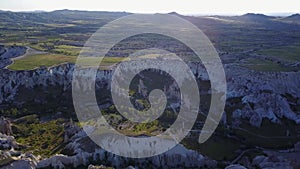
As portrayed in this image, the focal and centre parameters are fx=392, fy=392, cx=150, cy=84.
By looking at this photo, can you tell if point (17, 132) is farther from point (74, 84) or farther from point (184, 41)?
point (184, 41)

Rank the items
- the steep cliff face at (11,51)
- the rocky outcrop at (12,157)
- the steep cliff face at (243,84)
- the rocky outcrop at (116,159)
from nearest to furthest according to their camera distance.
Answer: the rocky outcrop at (12,157) < the rocky outcrop at (116,159) < the steep cliff face at (243,84) < the steep cliff face at (11,51)

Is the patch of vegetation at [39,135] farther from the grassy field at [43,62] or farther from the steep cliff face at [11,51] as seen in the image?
the steep cliff face at [11,51]

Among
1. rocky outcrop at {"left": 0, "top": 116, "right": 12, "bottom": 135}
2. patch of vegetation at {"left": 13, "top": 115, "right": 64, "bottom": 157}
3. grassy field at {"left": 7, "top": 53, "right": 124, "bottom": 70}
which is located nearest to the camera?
patch of vegetation at {"left": 13, "top": 115, "right": 64, "bottom": 157}

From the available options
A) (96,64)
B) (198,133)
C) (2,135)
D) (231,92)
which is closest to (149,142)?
(198,133)

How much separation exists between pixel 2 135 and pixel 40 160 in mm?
8241

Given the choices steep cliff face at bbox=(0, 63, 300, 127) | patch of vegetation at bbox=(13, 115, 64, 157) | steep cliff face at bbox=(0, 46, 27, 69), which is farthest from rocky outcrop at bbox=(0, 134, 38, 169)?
steep cliff face at bbox=(0, 46, 27, 69)

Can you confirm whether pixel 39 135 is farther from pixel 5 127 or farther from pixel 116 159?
pixel 116 159

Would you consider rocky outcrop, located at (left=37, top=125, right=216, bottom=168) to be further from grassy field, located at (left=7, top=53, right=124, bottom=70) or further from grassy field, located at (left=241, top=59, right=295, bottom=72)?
grassy field, located at (left=241, top=59, right=295, bottom=72)

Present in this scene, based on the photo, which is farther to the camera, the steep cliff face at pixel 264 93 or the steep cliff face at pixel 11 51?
the steep cliff face at pixel 11 51

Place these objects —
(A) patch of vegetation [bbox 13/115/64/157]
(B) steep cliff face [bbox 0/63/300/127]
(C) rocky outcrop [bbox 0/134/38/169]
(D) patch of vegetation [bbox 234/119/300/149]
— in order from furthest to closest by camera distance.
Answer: (B) steep cliff face [bbox 0/63/300/127] → (D) patch of vegetation [bbox 234/119/300/149] → (A) patch of vegetation [bbox 13/115/64/157] → (C) rocky outcrop [bbox 0/134/38/169]

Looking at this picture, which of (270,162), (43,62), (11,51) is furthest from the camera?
(11,51)

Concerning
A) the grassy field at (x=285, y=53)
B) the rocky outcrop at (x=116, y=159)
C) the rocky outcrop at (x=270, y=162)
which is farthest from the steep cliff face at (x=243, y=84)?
the grassy field at (x=285, y=53)

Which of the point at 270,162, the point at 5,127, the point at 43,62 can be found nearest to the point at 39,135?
the point at 5,127

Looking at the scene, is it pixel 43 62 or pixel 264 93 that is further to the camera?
pixel 43 62
